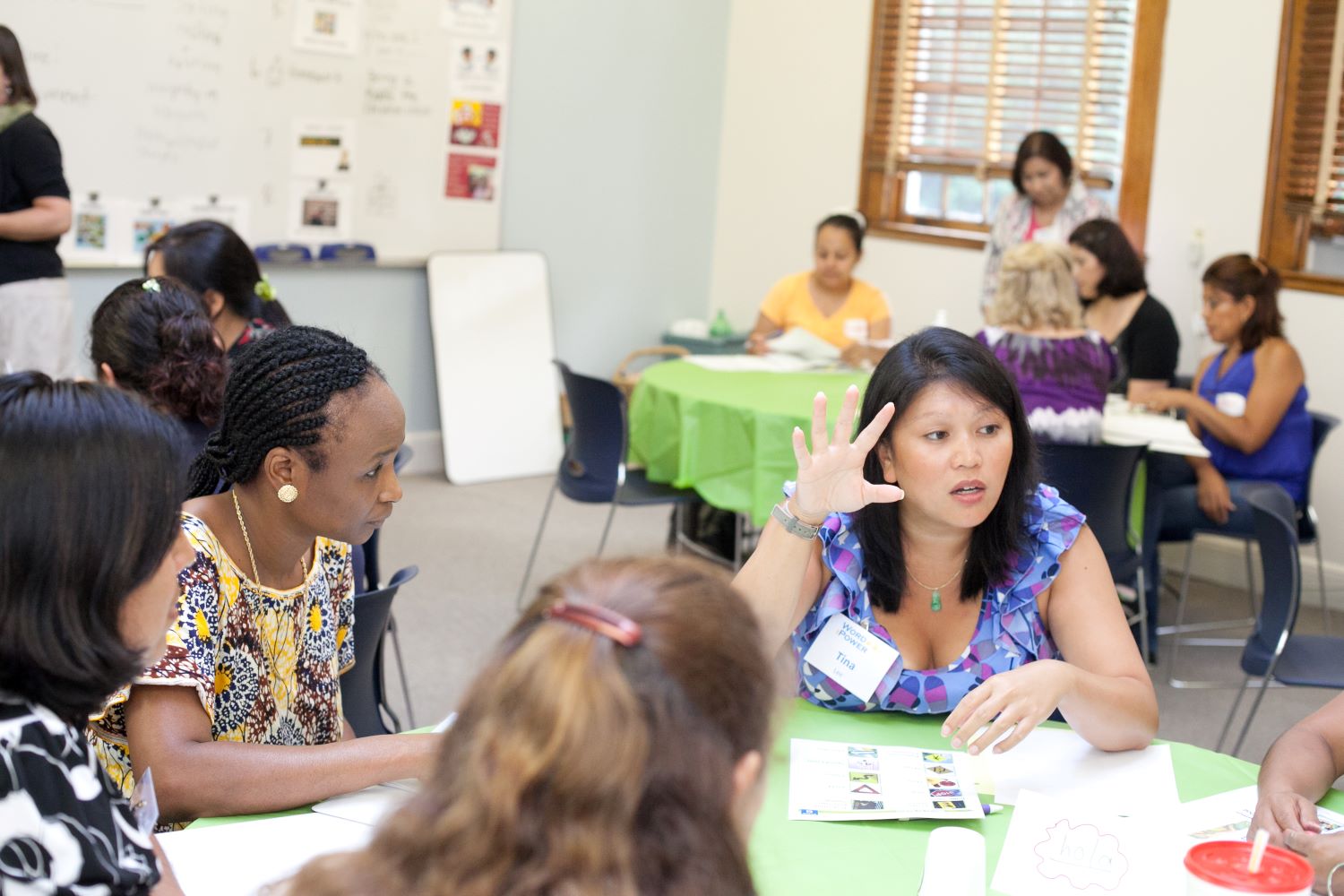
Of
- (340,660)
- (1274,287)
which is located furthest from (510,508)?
(340,660)

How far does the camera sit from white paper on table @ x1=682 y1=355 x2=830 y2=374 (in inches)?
→ 203

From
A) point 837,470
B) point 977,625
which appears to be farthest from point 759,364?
point 837,470

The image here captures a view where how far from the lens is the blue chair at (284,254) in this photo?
5.66 meters

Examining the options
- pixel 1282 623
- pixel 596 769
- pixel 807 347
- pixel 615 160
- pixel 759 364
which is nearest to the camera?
pixel 596 769

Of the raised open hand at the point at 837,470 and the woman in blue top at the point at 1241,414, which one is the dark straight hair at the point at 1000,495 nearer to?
the raised open hand at the point at 837,470

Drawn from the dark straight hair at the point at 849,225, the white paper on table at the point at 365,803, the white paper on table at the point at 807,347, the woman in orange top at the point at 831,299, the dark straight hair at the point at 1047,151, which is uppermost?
the dark straight hair at the point at 1047,151

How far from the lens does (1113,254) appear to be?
507cm

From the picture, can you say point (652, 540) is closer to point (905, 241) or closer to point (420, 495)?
point (420, 495)

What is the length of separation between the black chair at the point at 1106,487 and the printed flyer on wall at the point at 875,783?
209 centimetres

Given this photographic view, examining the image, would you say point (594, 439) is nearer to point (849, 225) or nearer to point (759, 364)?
point (759, 364)

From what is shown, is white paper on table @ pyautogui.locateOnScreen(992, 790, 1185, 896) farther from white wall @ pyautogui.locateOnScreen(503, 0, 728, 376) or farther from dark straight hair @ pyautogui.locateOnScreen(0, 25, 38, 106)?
white wall @ pyautogui.locateOnScreen(503, 0, 728, 376)

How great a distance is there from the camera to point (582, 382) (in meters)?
4.66

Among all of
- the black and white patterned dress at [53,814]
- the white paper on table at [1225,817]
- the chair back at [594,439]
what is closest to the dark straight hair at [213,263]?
the chair back at [594,439]

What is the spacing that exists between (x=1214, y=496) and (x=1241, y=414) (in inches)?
12.6
